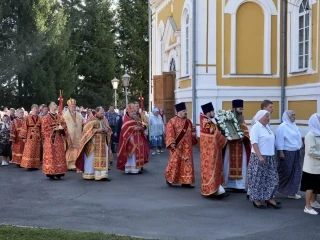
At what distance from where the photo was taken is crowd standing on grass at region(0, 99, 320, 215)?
9.02 m

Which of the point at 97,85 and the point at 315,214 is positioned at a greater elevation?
the point at 97,85

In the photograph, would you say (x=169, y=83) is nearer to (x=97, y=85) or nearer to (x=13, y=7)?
(x=13, y=7)

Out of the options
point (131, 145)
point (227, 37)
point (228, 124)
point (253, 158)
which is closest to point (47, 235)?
point (253, 158)

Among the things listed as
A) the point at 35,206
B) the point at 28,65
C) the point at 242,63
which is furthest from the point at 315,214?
the point at 28,65

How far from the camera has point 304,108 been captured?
60.1 ft

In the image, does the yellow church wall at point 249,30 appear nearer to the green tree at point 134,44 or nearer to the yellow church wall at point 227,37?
the yellow church wall at point 227,37

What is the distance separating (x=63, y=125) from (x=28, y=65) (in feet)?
78.7

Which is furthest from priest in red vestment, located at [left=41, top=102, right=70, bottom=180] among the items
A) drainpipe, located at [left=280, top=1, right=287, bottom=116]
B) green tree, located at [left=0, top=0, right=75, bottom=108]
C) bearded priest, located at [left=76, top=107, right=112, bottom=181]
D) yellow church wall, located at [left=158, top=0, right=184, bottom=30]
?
green tree, located at [left=0, top=0, right=75, bottom=108]

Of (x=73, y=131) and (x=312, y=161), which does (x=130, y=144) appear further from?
(x=312, y=161)

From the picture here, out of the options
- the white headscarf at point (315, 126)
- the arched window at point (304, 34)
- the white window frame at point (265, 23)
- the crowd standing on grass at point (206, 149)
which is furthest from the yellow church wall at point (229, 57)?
the white headscarf at point (315, 126)

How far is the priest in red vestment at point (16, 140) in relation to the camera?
1573 cm

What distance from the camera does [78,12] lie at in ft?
144

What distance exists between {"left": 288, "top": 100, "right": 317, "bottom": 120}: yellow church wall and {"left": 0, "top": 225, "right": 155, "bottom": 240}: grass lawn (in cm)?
1225

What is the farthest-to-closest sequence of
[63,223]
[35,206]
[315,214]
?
1. [35,206]
2. [315,214]
3. [63,223]
